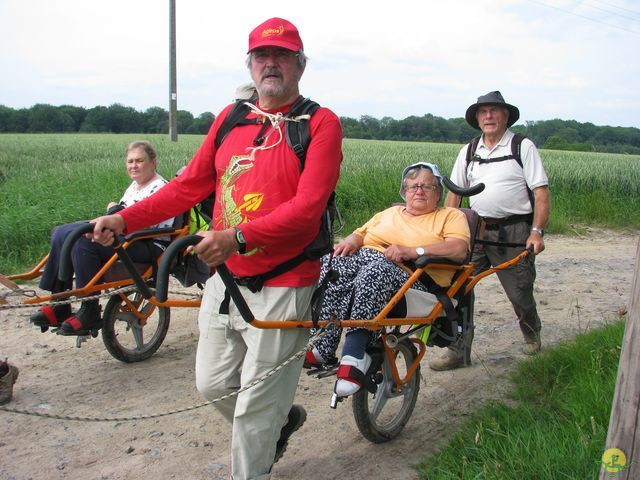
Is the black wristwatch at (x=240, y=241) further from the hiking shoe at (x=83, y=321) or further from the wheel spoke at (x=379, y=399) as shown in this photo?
the hiking shoe at (x=83, y=321)

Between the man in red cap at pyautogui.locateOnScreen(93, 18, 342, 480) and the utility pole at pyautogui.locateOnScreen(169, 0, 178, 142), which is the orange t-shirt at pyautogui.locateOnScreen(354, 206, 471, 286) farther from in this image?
the utility pole at pyautogui.locateOnScreen(169, 0, 178, 142)

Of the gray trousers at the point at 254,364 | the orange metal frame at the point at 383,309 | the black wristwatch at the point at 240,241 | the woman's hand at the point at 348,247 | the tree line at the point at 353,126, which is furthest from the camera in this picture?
the tree line at the point at 353,126

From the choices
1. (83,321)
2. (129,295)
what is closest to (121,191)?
(129,295)

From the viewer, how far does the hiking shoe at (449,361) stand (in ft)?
17.4

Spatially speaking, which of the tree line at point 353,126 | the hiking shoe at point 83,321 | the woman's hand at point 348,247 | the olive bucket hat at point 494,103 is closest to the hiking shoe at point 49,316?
the hiking shoe at point 83,321

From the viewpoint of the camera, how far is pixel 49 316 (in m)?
4.64

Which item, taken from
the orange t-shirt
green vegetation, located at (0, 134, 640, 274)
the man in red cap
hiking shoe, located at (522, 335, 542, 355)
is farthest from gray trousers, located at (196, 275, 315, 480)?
green vegetation, located at (0, 134, 640, 274)

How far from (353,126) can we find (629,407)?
42764 mm

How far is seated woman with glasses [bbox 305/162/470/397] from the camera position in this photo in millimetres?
3689

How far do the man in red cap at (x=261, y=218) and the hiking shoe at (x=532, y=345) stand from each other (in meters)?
3.01

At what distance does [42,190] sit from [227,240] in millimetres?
8735

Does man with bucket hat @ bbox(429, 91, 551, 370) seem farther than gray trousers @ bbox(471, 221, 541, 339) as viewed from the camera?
No

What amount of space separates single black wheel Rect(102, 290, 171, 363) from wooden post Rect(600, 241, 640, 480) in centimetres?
352

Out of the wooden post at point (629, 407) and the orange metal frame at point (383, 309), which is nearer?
the wooden post at point (629, 407)
